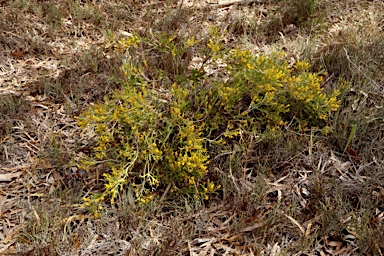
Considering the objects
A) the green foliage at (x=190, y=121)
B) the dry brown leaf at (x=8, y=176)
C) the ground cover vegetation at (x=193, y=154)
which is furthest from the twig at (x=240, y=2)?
the dry brown leaf at (x=8, y=176)

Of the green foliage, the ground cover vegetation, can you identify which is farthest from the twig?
the green foliage

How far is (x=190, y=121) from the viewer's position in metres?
2.74

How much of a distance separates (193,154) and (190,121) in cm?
26

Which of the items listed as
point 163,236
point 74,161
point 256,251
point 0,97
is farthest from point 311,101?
point 0,97

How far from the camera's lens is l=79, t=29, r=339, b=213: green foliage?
2.66m

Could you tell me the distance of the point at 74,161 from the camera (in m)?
2.85

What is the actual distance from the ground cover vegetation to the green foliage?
1cm

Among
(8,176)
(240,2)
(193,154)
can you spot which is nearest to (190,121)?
(193,154)

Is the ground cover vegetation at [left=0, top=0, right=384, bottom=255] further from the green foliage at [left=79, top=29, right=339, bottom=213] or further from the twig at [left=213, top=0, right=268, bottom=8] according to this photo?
the twig at [left=213, top=0, right=268, bottom=8]

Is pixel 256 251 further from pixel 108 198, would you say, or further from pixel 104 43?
pixel 104 43

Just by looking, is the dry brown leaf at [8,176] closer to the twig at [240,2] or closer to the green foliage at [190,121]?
the green foliage at [190,121]

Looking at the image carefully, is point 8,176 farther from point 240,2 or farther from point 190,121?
point 240,2

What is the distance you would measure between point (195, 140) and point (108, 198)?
706mm

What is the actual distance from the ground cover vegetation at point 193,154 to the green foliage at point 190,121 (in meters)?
0.01
